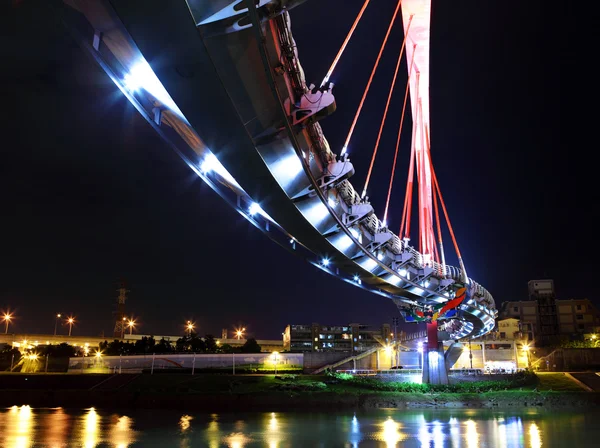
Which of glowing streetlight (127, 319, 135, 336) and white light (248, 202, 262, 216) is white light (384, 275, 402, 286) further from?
glowing streetlight (127, 319, 135, 336)

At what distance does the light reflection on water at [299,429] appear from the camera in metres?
19.3

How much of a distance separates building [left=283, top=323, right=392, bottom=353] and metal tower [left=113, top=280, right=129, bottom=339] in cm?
3923

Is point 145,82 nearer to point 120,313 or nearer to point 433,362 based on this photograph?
point 433,362

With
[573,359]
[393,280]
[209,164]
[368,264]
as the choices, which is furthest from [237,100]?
[573,359]

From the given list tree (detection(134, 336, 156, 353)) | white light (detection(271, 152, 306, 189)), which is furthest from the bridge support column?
tree (detection(134, 336, 156, 353))

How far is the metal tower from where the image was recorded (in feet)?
353

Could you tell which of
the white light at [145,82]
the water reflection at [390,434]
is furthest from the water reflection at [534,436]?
the white light at [145,82]

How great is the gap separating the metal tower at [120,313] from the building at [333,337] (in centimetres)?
3923

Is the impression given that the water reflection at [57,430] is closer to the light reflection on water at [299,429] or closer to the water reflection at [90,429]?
the light reflection on water at [299,429]

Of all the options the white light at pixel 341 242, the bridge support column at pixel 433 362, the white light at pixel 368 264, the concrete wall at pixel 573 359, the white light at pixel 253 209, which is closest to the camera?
the white light at pixel 253 209

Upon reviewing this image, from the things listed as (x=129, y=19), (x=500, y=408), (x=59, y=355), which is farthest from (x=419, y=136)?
(x=59, y=355)

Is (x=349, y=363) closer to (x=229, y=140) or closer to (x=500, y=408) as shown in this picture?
(x=500, y=408)

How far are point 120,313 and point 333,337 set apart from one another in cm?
5257

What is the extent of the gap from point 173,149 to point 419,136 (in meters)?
33.6
